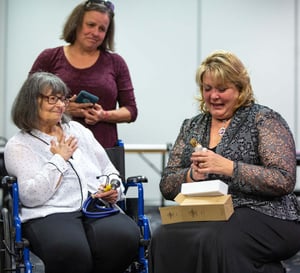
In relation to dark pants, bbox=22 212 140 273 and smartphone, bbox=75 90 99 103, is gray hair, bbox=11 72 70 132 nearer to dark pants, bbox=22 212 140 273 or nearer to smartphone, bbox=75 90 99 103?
smartphone, bbox=75 90 99 103

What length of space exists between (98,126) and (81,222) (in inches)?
27.6

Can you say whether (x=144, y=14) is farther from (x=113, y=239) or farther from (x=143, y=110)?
(x=113, y=239)

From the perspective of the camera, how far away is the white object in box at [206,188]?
2172 millimetres

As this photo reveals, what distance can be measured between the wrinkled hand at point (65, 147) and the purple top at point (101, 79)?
0.45m

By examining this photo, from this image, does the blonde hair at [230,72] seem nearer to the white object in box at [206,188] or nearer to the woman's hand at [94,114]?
the white object in box at [206,188]

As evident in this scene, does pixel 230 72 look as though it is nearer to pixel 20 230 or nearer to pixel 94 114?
pixel 94 114

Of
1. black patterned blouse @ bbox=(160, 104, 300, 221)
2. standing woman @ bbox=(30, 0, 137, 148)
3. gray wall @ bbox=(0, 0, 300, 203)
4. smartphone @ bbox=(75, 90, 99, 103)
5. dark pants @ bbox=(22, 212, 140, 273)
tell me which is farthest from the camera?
gray wall @ bbox=(0, 0, 300, 203)

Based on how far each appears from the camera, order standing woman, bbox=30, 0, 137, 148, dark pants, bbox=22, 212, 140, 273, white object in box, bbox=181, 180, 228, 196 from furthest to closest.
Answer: standing woman, bbox=30, 0, 137, 148 → dark pants, bbox=22, 212, 140, 273 → white object in box, bbox=181, 180, 228, 196

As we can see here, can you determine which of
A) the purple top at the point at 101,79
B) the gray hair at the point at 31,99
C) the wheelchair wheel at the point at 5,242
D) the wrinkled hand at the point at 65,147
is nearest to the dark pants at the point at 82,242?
the wheelchair wheel at the point at 5,242

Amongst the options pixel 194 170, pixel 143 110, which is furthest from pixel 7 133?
pixel 194 170

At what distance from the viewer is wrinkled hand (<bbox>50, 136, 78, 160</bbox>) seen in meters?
2.71

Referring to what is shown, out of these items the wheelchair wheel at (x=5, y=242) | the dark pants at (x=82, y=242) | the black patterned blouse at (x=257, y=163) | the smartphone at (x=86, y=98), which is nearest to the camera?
the black patterned blouse at (x=257, y=163)

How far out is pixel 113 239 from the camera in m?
2.59


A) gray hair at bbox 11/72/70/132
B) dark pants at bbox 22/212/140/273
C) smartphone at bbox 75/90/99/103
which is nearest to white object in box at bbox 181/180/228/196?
dark pants at bbox 22/212/140/273
